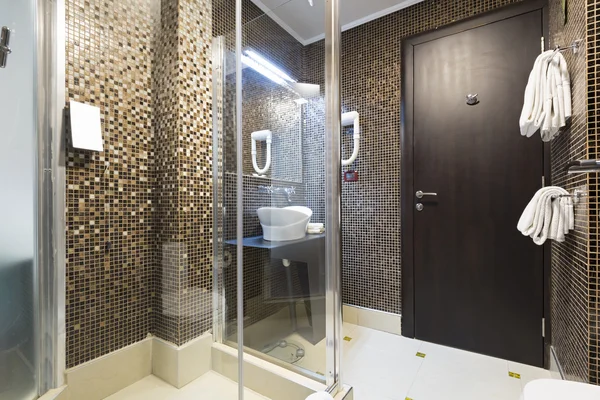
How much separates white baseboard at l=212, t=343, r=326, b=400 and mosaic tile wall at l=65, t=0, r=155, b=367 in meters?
0.50

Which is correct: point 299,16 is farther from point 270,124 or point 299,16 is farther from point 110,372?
point 110,372

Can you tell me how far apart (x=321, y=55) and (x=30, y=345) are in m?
1.81

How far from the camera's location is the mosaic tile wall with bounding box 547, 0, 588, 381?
3.54ft

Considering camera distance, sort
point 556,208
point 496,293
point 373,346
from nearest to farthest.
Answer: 1. point 556,208
2. point 496,293
3. point 373,346

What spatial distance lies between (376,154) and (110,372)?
6.99 feet

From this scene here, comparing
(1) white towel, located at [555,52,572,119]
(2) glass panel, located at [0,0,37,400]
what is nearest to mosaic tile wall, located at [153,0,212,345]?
(2) glass panel, located at [0,0,37,400]

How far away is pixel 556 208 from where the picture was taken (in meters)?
1.25

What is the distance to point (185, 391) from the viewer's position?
4.35ft

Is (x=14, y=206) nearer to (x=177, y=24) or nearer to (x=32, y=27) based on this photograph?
(x=32, y=27)

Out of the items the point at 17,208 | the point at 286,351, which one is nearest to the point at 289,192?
the point at 286,351

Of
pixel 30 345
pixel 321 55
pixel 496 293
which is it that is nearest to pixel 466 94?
pixel 321 55

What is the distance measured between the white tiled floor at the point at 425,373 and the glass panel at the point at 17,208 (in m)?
1.50

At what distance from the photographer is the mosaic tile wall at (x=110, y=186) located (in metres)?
1.19

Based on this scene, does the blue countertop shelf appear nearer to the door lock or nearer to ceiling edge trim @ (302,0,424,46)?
the door lock
